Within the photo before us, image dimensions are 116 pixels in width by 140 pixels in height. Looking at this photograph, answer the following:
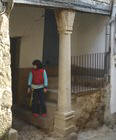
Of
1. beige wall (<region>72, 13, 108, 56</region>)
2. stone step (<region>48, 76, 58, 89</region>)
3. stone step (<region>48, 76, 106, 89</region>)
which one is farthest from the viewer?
beige wall (<region>72, 13, 108, 56</region>)

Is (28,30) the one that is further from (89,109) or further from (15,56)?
(89,109)

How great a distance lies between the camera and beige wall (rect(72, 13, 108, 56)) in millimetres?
9906

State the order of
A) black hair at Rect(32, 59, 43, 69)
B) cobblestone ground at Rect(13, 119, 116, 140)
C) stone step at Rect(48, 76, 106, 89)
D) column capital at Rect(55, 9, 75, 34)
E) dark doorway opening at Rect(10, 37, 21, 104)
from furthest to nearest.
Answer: stone step at Rect(48, 76, 106, 89)
dark doorway opening at Rect(10, 37, 21, 104)
black hair at Rect(32, 59, 43, 69)
cobblestone ground at Rect(13, 119, 116, 140)
column capital at Rect(55, 9, 75, 34)

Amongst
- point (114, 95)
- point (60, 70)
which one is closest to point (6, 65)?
point (60, 70)

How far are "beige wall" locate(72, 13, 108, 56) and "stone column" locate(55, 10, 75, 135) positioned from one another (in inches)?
102

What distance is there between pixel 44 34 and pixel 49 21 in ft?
1.72

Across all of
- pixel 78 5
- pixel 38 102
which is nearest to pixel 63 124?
pixel 38 102

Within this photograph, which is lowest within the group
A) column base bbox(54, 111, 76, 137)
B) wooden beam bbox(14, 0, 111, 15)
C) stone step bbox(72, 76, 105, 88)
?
column base bbox(54, 111, 76, 137)

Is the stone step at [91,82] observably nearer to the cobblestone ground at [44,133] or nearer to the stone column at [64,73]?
the cobblestone ground at [44,133]

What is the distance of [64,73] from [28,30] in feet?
7.71

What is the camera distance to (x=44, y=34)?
31.2ft

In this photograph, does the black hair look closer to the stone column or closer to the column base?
the stone column

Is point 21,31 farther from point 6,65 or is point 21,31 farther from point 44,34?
point 6,65

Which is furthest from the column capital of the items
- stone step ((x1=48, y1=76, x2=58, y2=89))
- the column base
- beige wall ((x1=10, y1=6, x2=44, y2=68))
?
the column base
